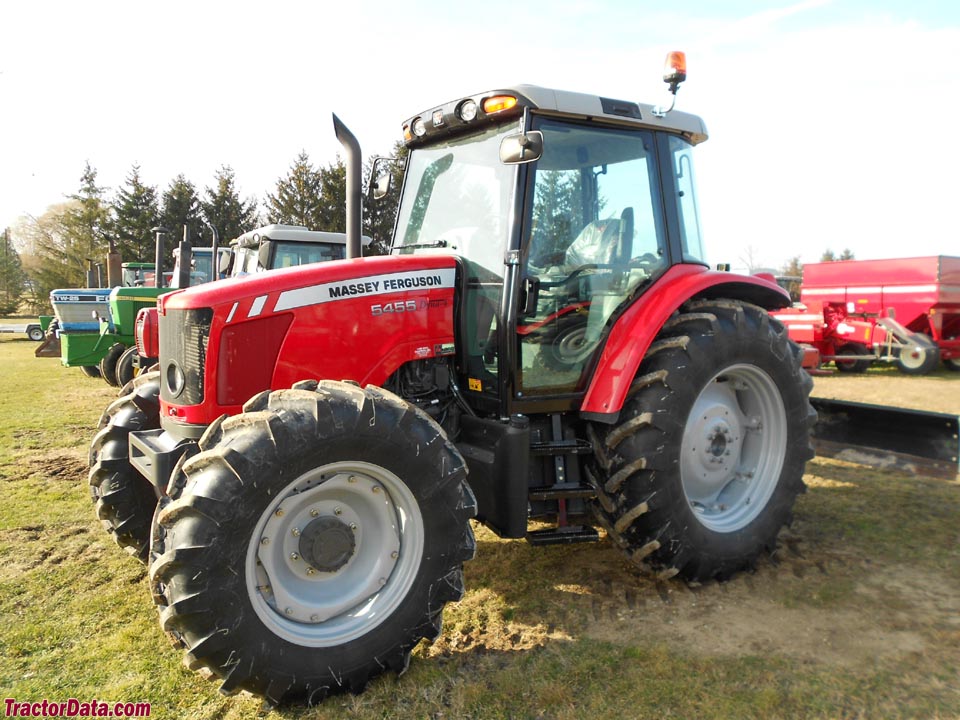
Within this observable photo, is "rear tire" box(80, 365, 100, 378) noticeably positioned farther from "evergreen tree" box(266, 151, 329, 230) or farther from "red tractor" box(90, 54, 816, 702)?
"evergreen tree" box(266, 151, 329, 230)

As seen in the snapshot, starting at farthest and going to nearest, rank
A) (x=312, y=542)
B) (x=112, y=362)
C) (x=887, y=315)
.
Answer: (x=887, y=315)
(x=112, y=362)
(x=312, y=542)

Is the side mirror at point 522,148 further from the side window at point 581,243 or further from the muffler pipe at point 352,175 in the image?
the muffler pipe at point 352,175

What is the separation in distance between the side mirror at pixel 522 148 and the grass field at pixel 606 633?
80.1 inches

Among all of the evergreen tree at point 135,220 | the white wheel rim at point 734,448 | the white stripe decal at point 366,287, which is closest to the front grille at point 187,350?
the white stripe decal at point 366,287

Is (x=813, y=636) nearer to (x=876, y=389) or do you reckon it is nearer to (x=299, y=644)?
(x=299, y=644)

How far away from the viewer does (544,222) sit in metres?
3.25

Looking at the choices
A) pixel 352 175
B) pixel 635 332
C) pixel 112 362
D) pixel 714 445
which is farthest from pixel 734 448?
pixel 112 362

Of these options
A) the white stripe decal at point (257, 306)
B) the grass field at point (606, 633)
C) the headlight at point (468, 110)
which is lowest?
the grass field at point (606, 633)

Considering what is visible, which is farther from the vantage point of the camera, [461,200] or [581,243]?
[461,200]

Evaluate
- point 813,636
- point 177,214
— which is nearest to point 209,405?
point 813,636

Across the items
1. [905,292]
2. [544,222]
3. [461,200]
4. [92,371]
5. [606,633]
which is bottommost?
[606,633]

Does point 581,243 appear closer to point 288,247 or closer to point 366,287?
point 366,287

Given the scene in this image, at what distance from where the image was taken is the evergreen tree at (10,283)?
2993 cm

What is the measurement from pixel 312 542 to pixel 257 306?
97 centimetres
